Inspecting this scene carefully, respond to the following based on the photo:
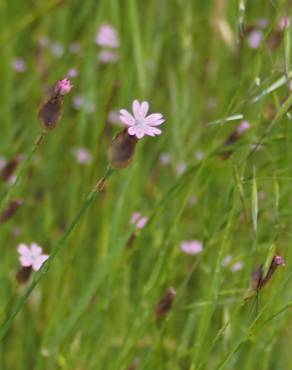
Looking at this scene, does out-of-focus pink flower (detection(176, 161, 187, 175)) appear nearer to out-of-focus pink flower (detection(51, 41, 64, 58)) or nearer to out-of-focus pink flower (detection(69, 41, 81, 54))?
out-of-focus pink flower (detection(69, 41, 81, 54))

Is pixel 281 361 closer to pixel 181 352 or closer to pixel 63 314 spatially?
pixel 181 352

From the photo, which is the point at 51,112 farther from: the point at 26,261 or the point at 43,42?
the point at 43,42

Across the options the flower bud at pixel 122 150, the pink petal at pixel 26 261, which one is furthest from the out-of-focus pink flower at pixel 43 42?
the flower bud at pixel 122 150

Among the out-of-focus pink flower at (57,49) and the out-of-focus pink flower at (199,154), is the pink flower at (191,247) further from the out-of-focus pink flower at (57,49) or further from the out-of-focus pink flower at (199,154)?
the out-of-focus pink flower at (57,49)

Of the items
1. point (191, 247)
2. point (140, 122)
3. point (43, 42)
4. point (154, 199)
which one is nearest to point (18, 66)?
point (43, 42)

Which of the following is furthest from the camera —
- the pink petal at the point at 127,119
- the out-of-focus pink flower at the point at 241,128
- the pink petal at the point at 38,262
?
the out-of-focus pink flower at the point at 241,128

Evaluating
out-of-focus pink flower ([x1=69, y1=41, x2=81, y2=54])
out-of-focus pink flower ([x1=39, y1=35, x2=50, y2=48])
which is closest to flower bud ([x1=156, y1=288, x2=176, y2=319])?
out-of-focus pink flower ([x1=69, y1=41, x2=81, y2=54])
